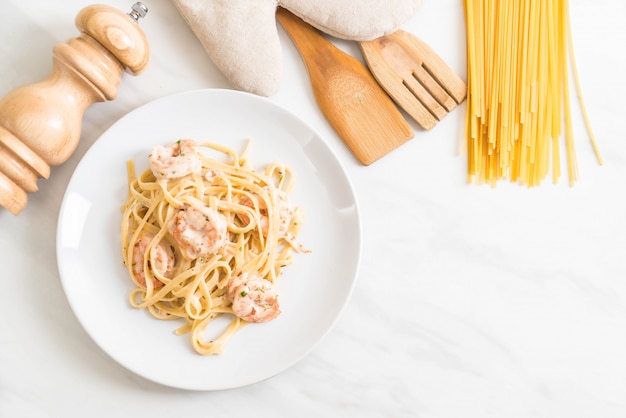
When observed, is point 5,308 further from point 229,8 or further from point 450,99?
point 450,99

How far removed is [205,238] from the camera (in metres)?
2.04

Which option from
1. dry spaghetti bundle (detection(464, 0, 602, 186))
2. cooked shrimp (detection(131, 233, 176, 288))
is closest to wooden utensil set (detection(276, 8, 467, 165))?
dry spaghetti bundle (detection(464, 0, 602, 186))

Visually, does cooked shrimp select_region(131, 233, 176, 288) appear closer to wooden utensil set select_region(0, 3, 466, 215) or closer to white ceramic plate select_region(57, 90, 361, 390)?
white ceramic plate select_region(57, 90, 361, 390)

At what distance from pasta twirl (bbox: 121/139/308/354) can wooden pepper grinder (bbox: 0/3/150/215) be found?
0.86 feet

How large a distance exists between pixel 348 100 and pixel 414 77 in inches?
11.0

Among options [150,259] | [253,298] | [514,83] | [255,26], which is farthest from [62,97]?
[514,83]

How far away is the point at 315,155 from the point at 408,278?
598 mm

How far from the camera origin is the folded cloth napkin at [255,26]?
7.30 ft

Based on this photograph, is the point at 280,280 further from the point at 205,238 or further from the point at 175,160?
the point at 175,160

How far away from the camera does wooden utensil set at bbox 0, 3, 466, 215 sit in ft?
6.51

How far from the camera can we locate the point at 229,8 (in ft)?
7.29

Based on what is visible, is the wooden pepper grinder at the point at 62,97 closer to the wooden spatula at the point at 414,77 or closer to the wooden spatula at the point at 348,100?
the wooden spatula at the point at 348,100

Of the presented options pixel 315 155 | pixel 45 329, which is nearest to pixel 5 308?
pixel 45 329

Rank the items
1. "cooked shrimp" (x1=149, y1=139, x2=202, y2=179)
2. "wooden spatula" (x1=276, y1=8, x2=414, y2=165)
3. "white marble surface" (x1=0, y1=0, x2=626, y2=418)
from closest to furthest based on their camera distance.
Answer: "cooked shrimp" (x1=149, y1=139, x2=202, y2=179) → "white marble surface" (x1=0, y1=0, x2=626, y2=418) → "wooden spatula" (x1=276, y1=8, x2=414, y2=165)
